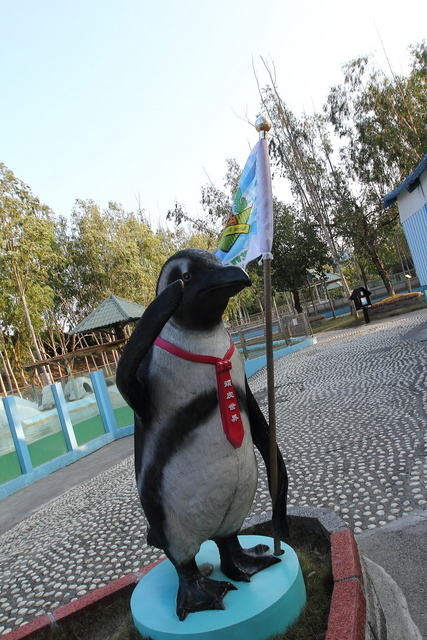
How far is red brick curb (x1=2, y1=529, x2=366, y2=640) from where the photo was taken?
1.93 metres

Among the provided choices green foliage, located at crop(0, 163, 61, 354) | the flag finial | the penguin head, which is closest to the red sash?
the penguin head

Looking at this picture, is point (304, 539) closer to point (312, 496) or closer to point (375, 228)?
point (312, 496)

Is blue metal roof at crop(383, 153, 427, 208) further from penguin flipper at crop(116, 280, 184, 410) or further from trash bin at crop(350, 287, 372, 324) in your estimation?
penguin flipper at crop(116, 280, 184, 410)

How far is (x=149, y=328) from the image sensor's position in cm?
191

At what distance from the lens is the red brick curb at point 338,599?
193 centimetres

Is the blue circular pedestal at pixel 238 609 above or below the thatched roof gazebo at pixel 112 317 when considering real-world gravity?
below

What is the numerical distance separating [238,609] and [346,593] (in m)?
0.49

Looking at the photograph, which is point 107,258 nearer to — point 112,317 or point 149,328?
point 112,317

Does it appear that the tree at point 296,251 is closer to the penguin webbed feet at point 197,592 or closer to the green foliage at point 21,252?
the green foliage at point 21,252

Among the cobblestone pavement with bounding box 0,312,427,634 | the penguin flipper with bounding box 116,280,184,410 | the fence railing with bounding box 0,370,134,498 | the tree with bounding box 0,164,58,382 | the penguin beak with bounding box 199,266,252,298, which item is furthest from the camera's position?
the tree with bounding box 0,164,58,382

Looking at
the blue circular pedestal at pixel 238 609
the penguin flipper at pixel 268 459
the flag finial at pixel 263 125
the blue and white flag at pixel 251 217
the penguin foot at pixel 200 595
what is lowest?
the blue circular pedestal at pixel 238 609

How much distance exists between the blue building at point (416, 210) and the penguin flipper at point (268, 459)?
12.1 m

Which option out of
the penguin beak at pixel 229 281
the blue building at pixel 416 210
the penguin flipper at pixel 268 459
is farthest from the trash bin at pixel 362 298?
the penguin beak at pixel 229 281

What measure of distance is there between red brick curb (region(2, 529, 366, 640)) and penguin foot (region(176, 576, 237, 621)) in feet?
1.61
